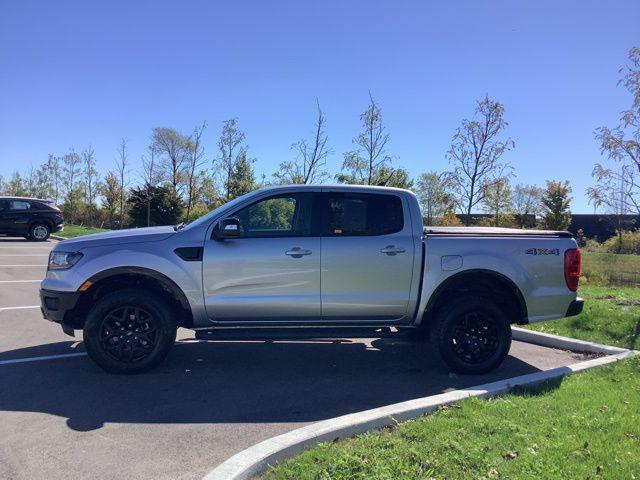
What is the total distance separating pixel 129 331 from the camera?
5527mm

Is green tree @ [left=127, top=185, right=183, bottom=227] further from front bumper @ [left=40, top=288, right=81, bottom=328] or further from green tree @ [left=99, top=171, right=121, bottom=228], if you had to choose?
front bumper @ [left=40, top=288, right=81, bottom=328]

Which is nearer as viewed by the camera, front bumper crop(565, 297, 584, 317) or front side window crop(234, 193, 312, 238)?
front side window crop(234, 193, 312, 238)

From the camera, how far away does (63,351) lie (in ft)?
21.1

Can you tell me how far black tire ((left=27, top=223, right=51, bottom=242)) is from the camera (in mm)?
22672

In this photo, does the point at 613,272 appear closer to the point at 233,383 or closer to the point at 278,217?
the point at 278,217

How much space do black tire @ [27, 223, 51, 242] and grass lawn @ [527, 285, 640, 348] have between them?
69.4 feet

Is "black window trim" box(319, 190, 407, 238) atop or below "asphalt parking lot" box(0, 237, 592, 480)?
atop

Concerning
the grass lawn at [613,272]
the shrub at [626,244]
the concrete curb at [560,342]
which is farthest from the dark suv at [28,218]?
the shrub at [626,244]

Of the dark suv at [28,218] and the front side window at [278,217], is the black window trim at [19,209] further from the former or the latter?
the front side window at [278,217]

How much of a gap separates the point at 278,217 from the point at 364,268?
1.09 metres

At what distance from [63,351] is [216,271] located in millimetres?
2455

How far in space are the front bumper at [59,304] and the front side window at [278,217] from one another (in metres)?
1.85

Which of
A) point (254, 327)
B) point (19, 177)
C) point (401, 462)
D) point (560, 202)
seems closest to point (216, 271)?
point (254, 327)

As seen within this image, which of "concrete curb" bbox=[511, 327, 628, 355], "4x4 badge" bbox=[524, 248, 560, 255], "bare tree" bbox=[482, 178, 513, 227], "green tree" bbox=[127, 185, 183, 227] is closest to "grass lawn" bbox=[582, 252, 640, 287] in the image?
"bare tree" bbox=[482, 178, 513, 227]
